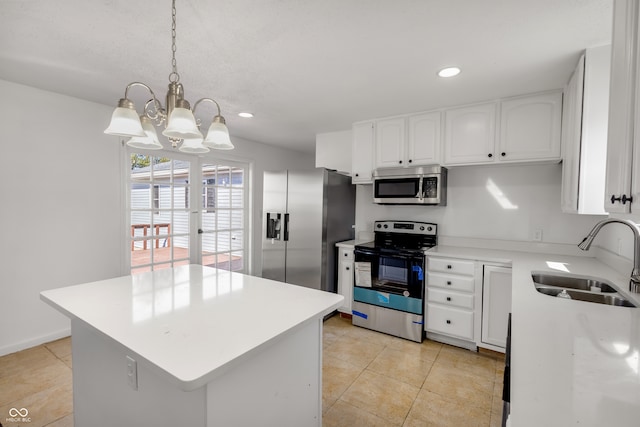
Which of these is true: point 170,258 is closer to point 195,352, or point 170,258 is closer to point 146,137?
point 146,137

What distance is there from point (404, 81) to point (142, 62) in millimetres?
1952

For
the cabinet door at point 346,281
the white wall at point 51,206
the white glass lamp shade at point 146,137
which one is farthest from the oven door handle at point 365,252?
the white wall at point 51,206

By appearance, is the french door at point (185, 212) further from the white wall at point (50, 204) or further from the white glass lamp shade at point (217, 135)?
the white glass lamp shade at point (217, 135)

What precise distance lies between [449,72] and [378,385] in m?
2.39

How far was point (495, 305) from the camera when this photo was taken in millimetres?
2555

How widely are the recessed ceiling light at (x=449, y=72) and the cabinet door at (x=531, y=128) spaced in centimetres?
79

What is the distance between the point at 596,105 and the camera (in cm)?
183

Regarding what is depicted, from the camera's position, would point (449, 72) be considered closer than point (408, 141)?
Yes

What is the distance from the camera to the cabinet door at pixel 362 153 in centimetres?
341

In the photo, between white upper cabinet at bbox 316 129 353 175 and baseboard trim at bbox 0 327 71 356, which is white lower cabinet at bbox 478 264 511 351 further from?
baseboard trim at bbox 0 327 71 356

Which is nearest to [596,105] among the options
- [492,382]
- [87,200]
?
[492,382]

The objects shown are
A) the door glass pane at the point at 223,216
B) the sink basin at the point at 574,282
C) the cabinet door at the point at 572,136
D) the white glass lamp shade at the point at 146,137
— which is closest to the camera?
the white glass lamp shade at the point at 146,137

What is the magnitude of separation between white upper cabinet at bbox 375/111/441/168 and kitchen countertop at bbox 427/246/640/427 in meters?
1.86

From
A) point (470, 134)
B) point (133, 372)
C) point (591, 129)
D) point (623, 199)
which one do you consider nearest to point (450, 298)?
point (470, 134)
